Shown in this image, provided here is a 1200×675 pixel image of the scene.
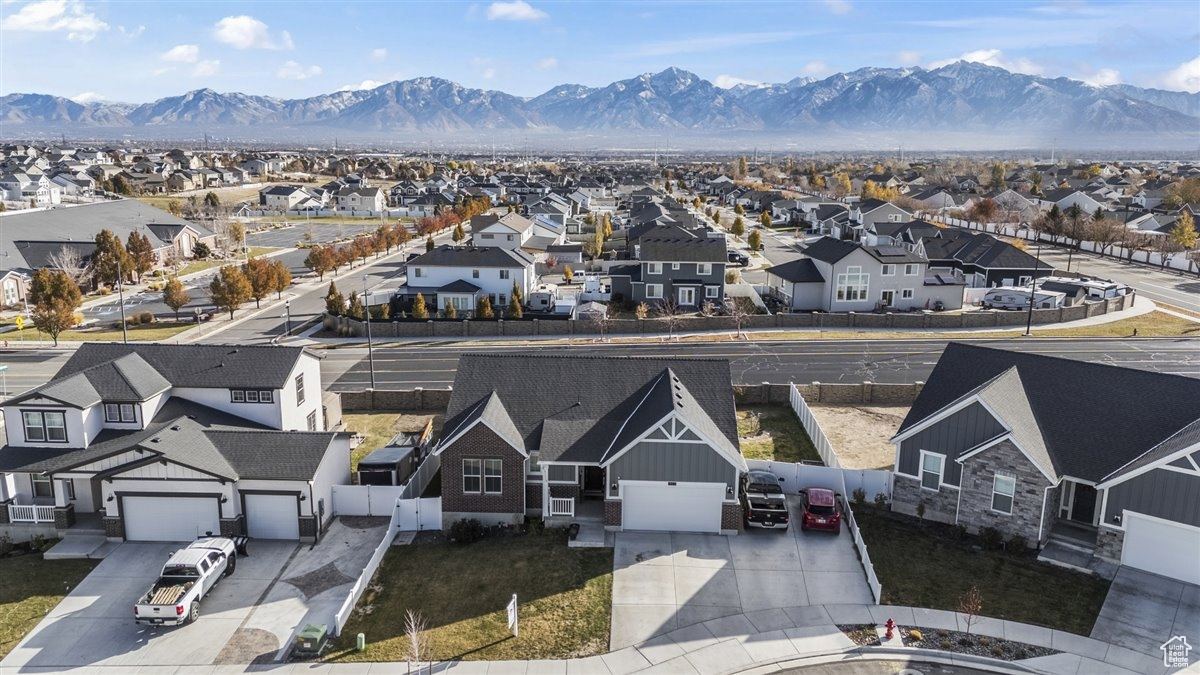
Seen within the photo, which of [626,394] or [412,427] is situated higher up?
[626,394]

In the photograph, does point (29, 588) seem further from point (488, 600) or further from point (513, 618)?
point (513, 618)

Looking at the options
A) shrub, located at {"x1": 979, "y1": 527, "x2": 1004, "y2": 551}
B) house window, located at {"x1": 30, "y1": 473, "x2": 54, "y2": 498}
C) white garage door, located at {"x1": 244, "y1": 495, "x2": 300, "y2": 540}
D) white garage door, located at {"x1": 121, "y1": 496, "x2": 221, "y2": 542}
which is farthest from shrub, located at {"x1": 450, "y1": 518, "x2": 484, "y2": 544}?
shrub, located at {"x1": 979, "y1": 527, "x2": 1004, "y2": 551}

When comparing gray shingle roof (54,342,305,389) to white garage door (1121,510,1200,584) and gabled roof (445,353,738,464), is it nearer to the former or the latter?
gabled roof (445,353,738,464)

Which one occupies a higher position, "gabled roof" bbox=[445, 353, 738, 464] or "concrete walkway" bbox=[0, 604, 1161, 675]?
"gabled roof" bbox=[445, 353, 738, 464]

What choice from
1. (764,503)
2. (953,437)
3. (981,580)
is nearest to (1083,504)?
(953,437)

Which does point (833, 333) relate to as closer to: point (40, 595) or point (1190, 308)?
point (1190, 308)

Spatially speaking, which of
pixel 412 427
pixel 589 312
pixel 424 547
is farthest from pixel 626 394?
pixel 589 312
